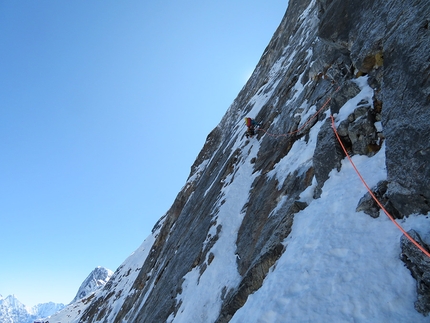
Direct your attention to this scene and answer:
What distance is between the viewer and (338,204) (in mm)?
7266

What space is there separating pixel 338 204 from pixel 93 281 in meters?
177

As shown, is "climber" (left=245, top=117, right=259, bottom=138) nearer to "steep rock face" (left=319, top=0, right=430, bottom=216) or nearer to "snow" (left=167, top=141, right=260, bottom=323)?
"snow" (left=167, top=141, right=260, bottom=323)

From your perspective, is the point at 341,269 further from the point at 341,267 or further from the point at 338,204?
the point at 338,204

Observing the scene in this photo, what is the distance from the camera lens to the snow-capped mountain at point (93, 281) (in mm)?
147175

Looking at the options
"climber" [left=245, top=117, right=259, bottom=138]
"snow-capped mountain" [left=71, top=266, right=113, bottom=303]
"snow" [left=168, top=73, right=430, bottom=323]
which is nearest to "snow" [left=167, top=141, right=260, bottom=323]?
"snow" [left=168, top=73, right=430, bottom=323]

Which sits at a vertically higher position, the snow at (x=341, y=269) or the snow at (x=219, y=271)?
the snow at (x=219, y=271)

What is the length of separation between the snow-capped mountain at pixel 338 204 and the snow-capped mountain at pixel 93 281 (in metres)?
157

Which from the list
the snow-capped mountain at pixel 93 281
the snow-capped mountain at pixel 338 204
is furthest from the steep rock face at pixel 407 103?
the snow-capped mountain at pixel 93 281

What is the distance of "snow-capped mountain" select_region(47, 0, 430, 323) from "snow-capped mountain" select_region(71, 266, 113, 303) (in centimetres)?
15657

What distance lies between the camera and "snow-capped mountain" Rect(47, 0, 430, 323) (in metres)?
5.09

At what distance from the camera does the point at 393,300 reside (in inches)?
177

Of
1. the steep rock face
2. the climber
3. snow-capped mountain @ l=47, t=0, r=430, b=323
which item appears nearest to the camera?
snow-capped mountain @ l=47, t=0, r=430, b=323

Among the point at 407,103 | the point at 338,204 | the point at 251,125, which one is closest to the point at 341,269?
the point at 338,204

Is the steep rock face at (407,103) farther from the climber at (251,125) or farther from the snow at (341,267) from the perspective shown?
the climber at (251,125)
